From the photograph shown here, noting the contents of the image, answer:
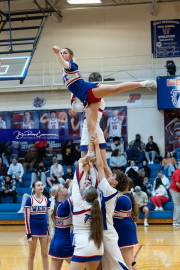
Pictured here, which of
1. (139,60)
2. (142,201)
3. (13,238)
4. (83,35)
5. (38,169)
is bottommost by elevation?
(13,238)

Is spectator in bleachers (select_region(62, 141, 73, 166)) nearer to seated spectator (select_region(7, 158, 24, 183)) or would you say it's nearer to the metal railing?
seated spectator (select_region(7, 158, 24, 183))

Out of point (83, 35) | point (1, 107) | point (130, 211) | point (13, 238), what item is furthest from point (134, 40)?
point (130, 211)

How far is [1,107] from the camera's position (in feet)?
52.8

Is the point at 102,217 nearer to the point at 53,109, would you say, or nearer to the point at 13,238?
the point at 13,238

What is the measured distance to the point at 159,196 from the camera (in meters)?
11.4

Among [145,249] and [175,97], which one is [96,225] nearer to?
[145,249]

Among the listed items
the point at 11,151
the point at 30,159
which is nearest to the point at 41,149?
the point at 30,159

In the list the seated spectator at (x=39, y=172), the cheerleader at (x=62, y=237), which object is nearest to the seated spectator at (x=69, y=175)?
the seated spectator at (x=39, y=172)

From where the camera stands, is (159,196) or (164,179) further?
(164,179)

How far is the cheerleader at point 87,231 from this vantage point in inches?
143

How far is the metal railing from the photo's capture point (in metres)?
15.3

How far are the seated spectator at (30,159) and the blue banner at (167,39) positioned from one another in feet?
22.0

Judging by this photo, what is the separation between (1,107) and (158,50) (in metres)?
7.47

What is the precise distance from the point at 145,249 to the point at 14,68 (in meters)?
5.47
